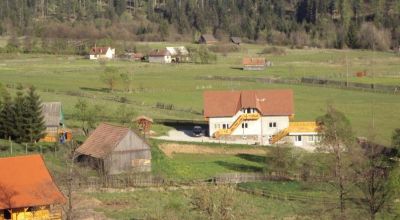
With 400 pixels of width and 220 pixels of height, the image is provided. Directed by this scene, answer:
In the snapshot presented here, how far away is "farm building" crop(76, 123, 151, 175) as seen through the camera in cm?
3891

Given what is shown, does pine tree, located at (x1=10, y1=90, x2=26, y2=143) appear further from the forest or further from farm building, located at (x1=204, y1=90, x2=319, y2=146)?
the forest

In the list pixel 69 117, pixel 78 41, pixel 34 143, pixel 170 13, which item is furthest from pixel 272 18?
pixel 34 143

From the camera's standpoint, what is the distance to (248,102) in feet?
169

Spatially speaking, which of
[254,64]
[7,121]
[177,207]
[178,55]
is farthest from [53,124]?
[178,55]

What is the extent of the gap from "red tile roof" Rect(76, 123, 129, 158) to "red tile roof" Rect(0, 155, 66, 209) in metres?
8.87

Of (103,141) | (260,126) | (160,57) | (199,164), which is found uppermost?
(160,57)

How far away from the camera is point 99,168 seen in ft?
128

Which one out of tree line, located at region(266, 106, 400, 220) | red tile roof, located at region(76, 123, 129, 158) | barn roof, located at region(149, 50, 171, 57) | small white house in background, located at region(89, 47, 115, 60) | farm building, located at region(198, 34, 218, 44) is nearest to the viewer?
tree line, located at region(266, 106, 400, 220)

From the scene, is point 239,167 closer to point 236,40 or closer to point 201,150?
point 201,150

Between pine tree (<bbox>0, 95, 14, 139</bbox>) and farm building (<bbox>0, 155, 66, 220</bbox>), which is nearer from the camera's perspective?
farm building (<bbox>0, 155, 66, 220</bbox>)

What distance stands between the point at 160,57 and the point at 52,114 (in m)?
62.2

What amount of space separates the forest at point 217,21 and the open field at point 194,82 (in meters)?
13.5

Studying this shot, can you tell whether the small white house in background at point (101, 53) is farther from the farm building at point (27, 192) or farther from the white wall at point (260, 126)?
the farm building at point (27, 192)

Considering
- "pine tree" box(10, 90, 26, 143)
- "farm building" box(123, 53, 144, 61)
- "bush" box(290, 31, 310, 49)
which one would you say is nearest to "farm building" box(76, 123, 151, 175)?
"pine tree" box(10, 90, 26, 143)
